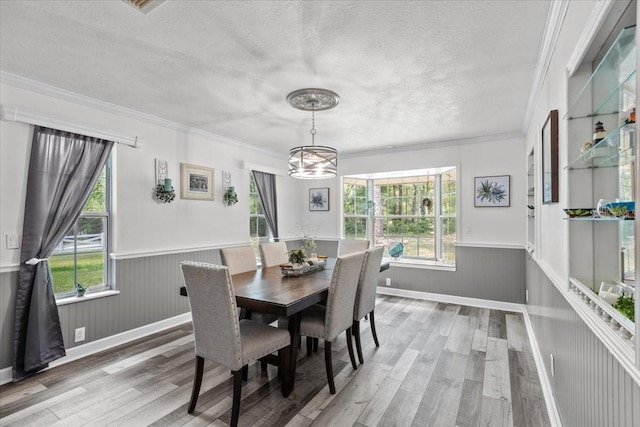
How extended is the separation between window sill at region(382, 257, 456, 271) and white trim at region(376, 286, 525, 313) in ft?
1.31

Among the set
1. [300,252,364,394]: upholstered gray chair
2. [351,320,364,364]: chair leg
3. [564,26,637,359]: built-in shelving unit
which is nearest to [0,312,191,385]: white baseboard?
[300,252,364,394]: upholstered gray chair

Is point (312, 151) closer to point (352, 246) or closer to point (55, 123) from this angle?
point (352, 246)

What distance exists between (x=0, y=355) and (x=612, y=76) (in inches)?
168

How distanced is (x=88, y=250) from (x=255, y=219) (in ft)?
7.72

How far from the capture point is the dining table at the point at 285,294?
2018 mm

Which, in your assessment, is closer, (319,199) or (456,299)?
(456,299)

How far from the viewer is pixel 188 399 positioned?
7.34 ft

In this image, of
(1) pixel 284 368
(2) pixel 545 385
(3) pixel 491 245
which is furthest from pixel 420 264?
(1) pixel 284 368

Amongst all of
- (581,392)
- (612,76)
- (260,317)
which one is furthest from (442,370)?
(612,76)

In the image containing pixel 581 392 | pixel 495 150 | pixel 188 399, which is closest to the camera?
pixel 581 392

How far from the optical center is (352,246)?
13.4 ft

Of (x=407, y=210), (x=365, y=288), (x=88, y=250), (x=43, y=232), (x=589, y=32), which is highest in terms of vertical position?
(x=589, y=32)

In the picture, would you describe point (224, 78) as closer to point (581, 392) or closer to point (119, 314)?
point (119, 314)

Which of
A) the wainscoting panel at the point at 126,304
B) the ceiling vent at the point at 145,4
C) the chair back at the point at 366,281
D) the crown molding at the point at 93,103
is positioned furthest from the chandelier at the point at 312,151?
the wainscoting panel at the point at 126,304
